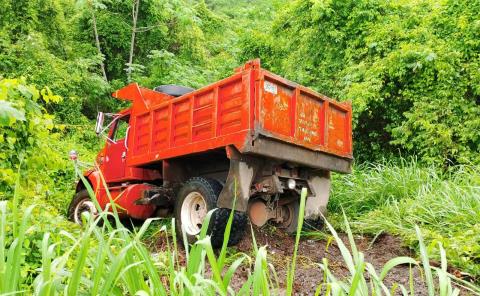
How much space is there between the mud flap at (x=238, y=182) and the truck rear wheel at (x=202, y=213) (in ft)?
0.52

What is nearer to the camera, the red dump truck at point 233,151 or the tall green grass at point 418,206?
the tall green grass at point 418,206

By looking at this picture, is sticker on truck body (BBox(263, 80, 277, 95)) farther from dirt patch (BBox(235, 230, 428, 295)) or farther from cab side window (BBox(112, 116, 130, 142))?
cab side window (BBox(112, 116, 130, 142))

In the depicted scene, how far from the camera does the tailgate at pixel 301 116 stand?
18.1 feet

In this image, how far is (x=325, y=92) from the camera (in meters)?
11.2

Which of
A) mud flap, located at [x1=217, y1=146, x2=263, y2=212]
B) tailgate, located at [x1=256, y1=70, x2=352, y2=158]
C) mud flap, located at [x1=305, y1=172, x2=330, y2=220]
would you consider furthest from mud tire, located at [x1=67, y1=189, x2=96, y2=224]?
tailgate, located at [x1=256, y1=70, x2=352, y2=158]

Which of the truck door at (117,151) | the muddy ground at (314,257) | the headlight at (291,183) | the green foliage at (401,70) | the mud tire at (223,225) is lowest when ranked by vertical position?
the muddy ground at (314,257)

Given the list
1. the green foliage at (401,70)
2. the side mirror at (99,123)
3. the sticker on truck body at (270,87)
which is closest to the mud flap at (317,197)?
the sticker on truck body at (270,87)

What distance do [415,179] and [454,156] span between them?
145 cm

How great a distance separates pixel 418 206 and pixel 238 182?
8.48 ft

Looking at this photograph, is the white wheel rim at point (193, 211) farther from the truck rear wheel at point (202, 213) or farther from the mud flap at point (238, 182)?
the mud flap at point (238, 182)

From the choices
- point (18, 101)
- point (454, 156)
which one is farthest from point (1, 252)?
point (454, 156)

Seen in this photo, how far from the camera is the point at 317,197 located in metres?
6.79

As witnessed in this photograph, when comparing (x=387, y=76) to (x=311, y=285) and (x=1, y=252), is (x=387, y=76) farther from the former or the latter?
(x=1, y=252)

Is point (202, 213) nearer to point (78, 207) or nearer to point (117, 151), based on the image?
point (117, 151)
